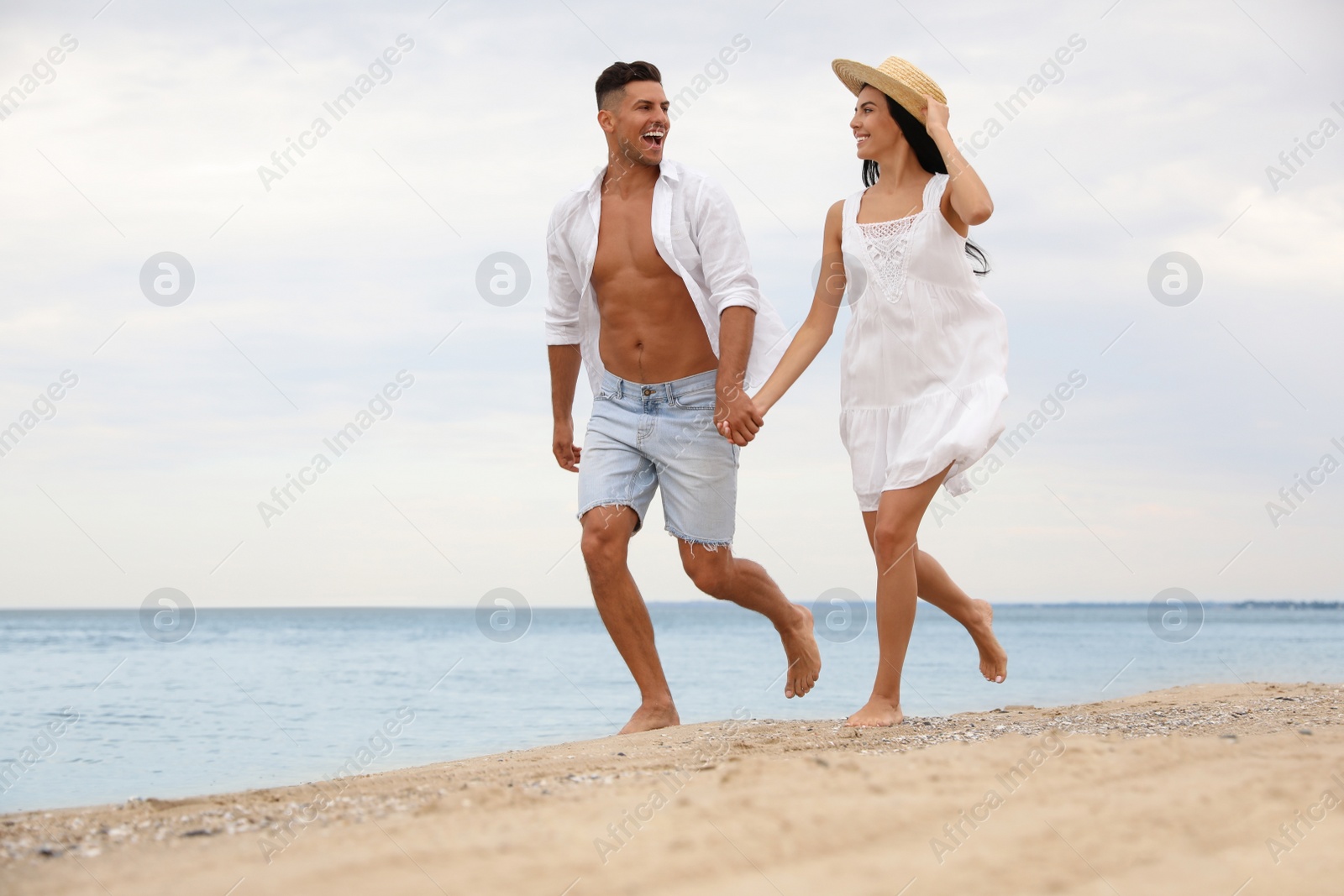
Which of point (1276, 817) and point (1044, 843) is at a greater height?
point (1276, 817)

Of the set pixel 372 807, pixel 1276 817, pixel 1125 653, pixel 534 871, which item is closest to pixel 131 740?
pixel 372 807

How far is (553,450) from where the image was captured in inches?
218

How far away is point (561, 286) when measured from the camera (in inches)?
211

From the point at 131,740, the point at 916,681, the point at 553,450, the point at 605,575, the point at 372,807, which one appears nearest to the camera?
the point at 372,807

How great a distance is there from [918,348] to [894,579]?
0.90m

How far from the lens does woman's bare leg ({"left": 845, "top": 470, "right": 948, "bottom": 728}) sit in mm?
4238

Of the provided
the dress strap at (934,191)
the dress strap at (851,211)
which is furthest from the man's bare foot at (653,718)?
the dress strap at (934,191)

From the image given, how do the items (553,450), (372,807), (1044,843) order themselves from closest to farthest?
(1044,843)
(372,807)
(553,450)

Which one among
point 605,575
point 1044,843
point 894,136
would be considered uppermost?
point 894,136

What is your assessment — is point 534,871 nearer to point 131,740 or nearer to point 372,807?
point 372,807

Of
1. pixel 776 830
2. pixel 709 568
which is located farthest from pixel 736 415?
pixel 776 830

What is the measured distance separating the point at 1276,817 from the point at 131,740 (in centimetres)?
821

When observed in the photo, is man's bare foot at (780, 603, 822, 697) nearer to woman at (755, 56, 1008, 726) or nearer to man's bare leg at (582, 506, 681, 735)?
man's bare leg at (582, 506, 681, 735)

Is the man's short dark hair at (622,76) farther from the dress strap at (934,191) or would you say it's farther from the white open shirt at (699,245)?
the dress strap at (934,191)
